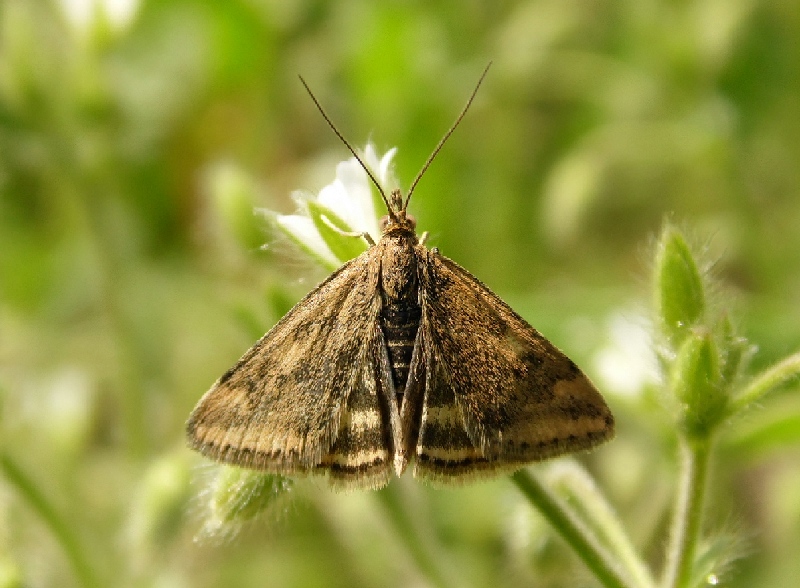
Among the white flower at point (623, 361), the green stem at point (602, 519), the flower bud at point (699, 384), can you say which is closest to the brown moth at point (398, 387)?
the flower bud at point (699, 384)

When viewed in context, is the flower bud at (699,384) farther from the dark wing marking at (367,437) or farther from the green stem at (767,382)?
the dark wing marking at (367,437)

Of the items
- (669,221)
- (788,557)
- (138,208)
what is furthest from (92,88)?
(788,557)

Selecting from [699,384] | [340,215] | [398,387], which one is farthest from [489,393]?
[340,215]

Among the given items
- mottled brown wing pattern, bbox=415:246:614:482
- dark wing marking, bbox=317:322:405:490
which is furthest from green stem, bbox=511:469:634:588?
dark wing marking, bbox=317:322:405:490

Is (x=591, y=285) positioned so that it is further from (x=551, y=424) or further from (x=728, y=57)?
(x=551, y=424)

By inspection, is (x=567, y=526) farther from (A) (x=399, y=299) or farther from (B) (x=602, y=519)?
(A) (x=399, y=299)

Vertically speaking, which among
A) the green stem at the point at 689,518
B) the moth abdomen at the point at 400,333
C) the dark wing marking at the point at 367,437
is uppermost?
the moth abdomen at the point at 400,333
